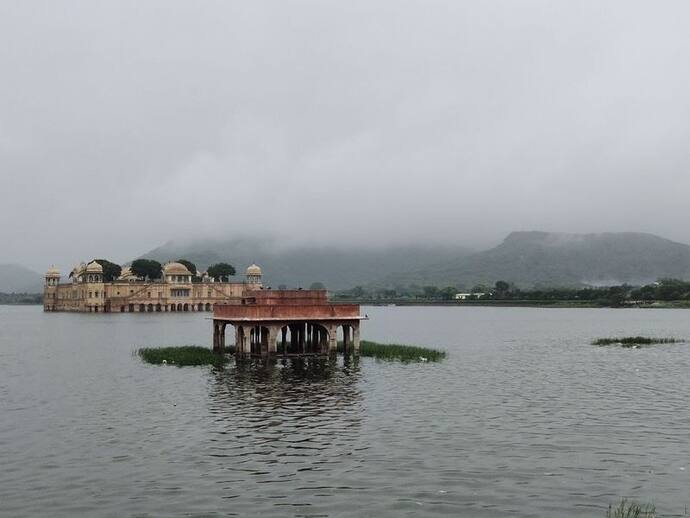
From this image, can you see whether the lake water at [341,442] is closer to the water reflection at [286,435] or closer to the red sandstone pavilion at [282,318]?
the water reflection at [286,435]

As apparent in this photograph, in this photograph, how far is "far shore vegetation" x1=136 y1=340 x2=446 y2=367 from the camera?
60.9 m

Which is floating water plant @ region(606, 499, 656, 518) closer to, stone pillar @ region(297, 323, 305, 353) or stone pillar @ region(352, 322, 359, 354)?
stone pillar @ region(352, 322, 359, 354)

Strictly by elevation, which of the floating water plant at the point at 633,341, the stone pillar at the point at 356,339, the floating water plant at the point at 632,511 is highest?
the stone pillar at the point at 356,339

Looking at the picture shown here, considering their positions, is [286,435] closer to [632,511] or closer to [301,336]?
[632,511]

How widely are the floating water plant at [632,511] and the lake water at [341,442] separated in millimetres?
422

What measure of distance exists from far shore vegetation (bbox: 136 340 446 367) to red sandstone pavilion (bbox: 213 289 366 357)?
1.78 meters

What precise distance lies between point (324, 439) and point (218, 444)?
4.43m

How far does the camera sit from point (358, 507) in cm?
2184

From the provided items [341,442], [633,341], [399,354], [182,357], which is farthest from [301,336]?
[633,341]

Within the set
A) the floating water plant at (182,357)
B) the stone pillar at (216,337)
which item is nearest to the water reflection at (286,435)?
the floating water plant at (182,357)

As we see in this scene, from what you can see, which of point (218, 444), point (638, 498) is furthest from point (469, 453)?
point (218, 444)

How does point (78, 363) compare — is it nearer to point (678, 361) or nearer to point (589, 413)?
point (589, 413)

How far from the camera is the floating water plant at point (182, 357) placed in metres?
60.2

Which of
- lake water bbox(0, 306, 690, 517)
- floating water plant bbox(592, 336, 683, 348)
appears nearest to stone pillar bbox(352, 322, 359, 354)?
lake water bbox(0, 306, 690, 517)
